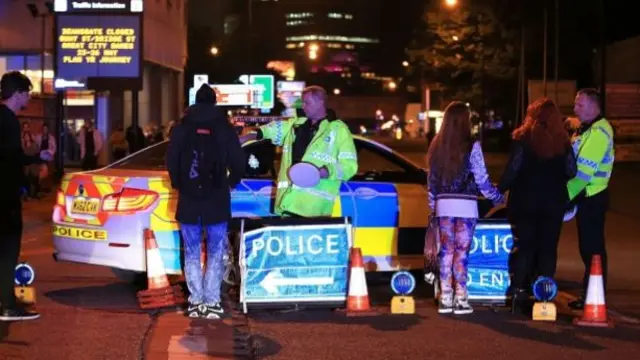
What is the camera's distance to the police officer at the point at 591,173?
821 cm

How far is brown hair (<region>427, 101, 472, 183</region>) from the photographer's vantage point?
7910mm

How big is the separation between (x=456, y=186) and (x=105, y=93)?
28932 mm

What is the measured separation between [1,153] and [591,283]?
4566 millimetres

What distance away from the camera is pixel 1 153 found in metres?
7.14

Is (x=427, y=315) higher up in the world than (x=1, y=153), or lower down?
lower down

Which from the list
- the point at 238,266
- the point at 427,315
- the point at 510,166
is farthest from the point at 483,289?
the point at 238,266

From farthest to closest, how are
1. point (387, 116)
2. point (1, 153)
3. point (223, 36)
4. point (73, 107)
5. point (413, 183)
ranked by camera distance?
point (387, 116)
point (223, 36)
point (73, 107)
point (413, 183)
point (1, 153)

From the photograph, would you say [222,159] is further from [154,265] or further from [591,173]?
[591,173]

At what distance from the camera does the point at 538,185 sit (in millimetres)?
8023

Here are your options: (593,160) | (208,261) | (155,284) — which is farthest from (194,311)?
(593,160)

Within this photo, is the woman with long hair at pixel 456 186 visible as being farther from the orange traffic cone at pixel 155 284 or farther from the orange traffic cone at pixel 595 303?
the orange traffic cone at pixel 155 284

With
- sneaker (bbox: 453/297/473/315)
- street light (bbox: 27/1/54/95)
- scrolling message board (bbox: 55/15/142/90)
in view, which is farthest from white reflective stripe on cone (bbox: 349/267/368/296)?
street light (bbox: 27/1/54/95)

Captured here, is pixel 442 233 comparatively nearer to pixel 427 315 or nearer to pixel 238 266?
pixel 427 315

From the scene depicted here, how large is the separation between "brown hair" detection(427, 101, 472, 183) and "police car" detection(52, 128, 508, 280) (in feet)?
4.01
